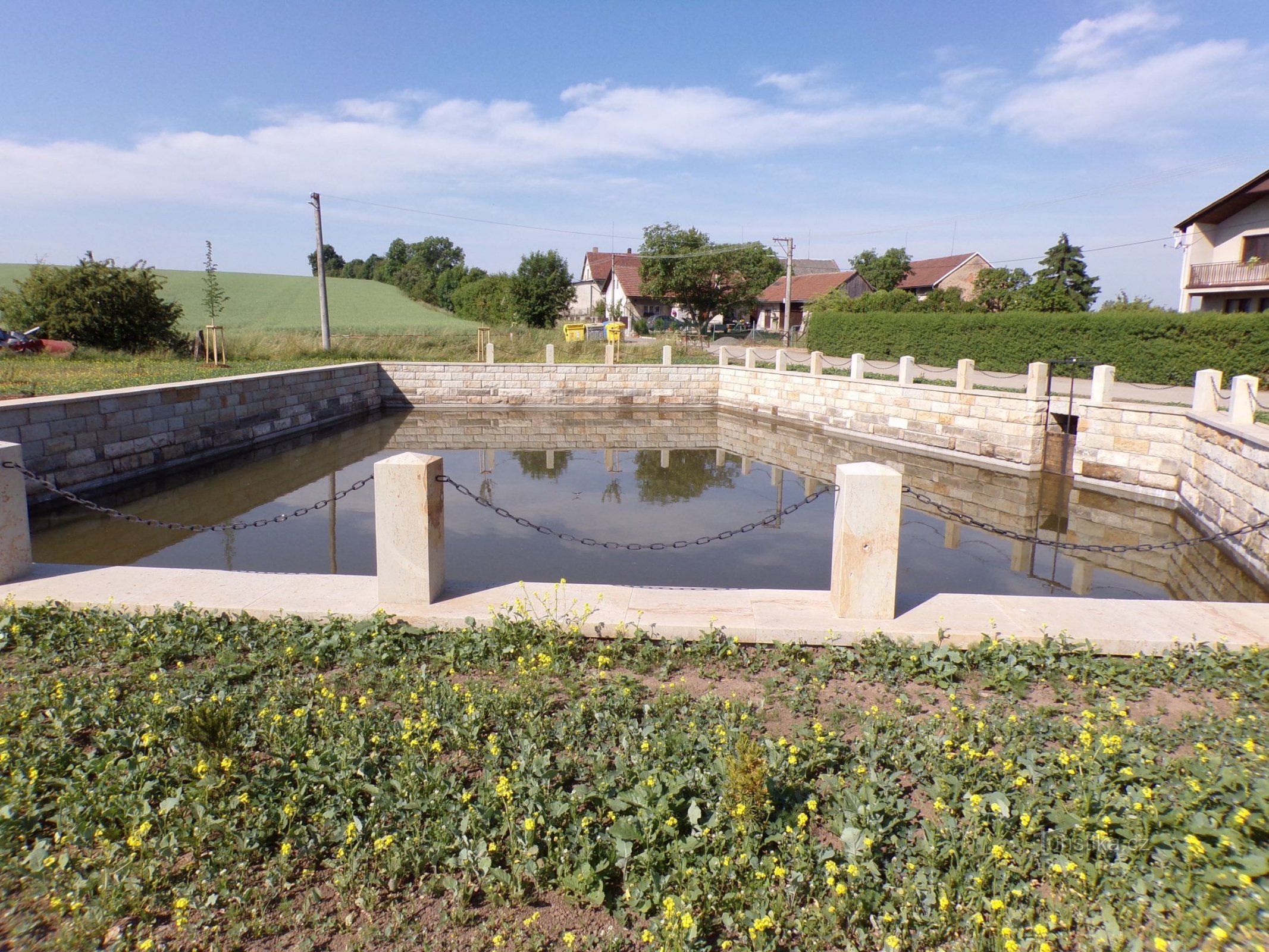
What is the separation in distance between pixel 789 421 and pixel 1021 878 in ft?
56.7

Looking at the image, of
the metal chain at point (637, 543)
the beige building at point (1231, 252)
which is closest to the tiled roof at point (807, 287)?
the beige building at point (1231, 252)

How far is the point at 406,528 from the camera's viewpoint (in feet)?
15.8

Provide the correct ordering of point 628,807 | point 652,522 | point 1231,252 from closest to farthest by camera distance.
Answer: point 628,807 < point 652,522 < point 1231,252

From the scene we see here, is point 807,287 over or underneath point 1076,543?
over

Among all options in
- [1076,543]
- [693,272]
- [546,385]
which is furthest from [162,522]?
→ [693,272]

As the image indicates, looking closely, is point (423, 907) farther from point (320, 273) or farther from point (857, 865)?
point (320, 273)

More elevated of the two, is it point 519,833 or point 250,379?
point 250,379

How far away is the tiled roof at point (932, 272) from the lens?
57969 millimetres

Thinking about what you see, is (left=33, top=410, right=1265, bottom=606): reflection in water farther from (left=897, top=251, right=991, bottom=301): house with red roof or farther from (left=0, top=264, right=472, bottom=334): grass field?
(left=897, top=251, right=991, bottom=301): house with red roof

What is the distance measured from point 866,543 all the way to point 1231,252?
35.0 m

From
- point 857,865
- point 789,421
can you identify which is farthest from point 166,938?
point 789,421

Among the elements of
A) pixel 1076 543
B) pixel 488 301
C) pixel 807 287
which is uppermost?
pixel 807 287

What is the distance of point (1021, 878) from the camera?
2633 millimetres

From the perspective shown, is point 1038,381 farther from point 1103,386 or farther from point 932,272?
point 932,272
